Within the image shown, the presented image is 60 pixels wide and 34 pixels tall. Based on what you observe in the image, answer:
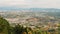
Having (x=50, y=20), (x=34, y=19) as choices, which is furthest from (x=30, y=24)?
(x=50, y=20)

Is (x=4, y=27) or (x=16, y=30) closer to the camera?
(x=4, y=27)

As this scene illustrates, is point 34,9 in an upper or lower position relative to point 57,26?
upper

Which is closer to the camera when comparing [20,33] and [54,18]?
[20,33]

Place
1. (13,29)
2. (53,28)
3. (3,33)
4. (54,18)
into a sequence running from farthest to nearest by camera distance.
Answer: (54,18) → (53,28) → (13,29) → (3,33)

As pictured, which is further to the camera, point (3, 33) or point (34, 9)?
point (34, 9)

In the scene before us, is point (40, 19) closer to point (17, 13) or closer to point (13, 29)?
point (17, 13)

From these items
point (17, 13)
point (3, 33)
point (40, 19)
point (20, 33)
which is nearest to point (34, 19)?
point (40, 19)

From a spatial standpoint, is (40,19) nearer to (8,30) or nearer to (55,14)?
(55,14)

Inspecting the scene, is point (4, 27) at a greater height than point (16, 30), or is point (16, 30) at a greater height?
point (4, 27)

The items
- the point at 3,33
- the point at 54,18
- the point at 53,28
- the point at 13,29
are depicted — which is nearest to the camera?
the point at 3,33
